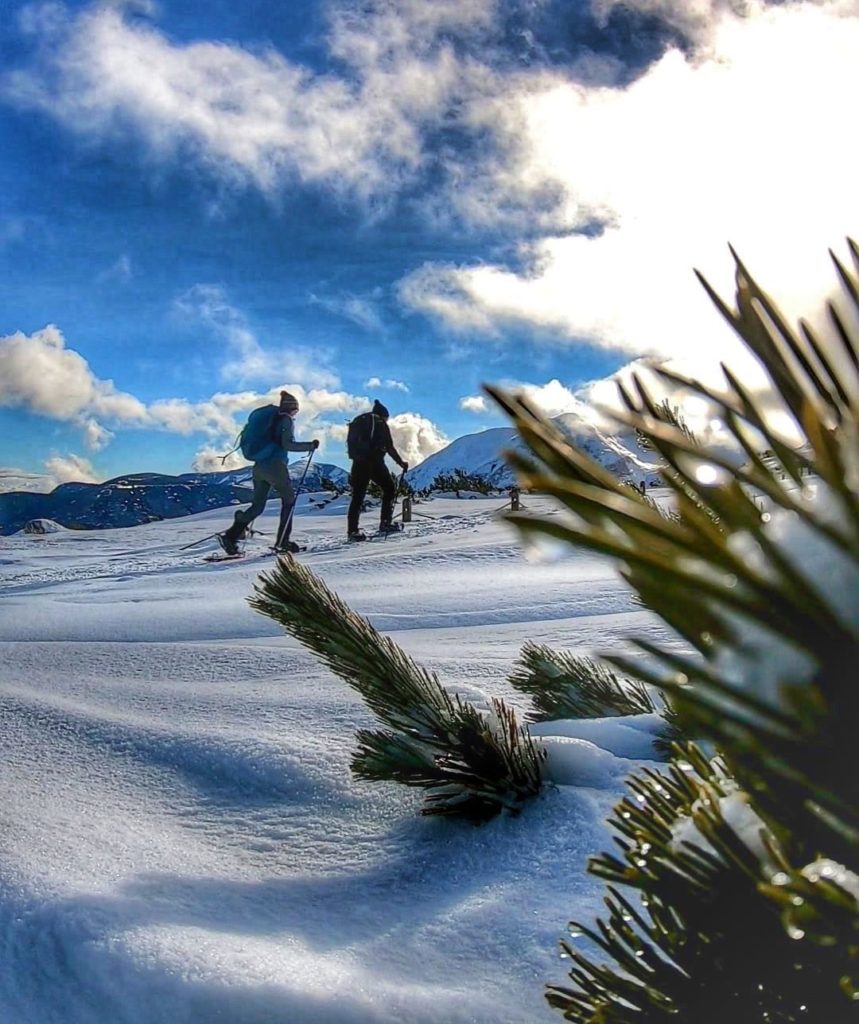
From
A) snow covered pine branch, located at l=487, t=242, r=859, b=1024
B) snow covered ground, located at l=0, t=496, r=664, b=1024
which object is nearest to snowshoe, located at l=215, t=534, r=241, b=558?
snow covered ground, located at l=0, t=496, r=664, b=1024

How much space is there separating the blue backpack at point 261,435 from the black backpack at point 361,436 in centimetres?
129

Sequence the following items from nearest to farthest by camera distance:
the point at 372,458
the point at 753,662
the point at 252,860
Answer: the point at 753,662
the point at 252,860
the point at 372,458

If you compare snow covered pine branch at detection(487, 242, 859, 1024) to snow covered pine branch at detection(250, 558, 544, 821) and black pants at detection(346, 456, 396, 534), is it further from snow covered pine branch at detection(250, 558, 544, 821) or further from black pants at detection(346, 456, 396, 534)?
black pants at detection(346, 456, 396, 534)

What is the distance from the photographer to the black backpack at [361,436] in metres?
10.9

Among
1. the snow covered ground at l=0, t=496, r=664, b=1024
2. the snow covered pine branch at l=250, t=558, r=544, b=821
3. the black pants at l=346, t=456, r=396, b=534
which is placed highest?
the black pants at l=346, t=456, r=396, b=534

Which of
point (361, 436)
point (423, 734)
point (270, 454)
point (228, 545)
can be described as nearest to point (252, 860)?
point (423, 734)

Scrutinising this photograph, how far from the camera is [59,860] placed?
3.28ft

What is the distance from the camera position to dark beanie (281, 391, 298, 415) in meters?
10.1

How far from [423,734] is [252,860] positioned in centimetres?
29

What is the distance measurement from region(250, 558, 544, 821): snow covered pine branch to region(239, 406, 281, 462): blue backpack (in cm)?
888

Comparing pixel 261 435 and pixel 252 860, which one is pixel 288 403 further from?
pixel 252 860

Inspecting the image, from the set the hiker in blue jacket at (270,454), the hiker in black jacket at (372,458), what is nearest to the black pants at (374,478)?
the hiker in black jacket at (372,458)

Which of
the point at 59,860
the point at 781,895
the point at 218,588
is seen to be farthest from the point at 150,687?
the point at 218,588

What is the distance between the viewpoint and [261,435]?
32.4 ft
